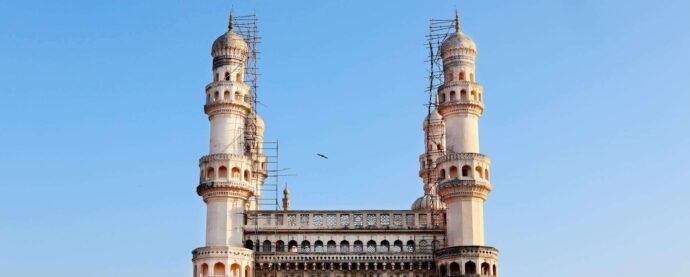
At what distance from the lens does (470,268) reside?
59.5 meters

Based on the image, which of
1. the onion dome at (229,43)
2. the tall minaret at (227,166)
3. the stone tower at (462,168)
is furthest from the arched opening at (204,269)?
the onion dome at (229,43)

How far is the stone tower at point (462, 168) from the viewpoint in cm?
5972

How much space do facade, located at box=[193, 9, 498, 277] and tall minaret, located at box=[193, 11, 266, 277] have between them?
2.4 inches

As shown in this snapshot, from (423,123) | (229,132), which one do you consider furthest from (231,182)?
(423,123)

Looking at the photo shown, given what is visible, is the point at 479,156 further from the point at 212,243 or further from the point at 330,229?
the point at 212,243

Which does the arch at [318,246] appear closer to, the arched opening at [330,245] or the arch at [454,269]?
the arched opening at [330,245]

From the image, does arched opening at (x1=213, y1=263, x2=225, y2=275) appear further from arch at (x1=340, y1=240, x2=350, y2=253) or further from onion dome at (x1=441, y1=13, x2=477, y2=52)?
onion dome at (x1=441, y1=13, x2=477, y2=52)

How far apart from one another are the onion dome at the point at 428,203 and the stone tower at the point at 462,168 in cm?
688

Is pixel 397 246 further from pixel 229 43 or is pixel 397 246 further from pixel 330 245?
pixel 229 43

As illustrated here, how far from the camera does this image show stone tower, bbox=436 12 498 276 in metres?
59.7

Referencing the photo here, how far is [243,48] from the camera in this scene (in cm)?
6606

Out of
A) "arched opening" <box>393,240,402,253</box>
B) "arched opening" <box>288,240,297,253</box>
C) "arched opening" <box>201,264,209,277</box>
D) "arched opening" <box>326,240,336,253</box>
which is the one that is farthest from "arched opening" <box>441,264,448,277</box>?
"arched opening" <box>201,264,209,277</box>

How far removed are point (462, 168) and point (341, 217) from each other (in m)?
8.09

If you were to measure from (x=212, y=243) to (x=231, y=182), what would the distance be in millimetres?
3708
